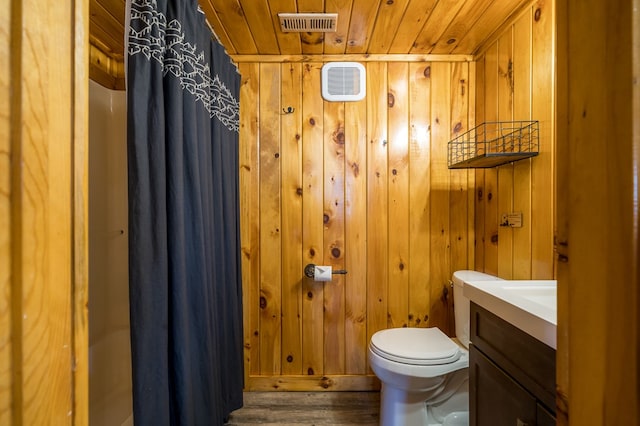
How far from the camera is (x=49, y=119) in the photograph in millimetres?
401

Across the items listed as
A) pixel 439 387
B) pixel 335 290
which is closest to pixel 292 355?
pixel 335 290

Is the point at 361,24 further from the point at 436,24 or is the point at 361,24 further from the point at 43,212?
the point at 43,212

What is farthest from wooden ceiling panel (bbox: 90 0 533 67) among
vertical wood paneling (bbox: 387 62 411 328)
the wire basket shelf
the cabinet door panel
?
the cabinet door panel

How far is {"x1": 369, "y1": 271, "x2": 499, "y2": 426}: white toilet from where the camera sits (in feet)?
4.25

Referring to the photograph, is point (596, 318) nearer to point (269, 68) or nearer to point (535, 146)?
point (535, 146)

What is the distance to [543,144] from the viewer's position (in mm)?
1278

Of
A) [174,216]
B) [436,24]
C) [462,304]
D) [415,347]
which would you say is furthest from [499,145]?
[174,216]

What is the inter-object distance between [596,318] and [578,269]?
6cm

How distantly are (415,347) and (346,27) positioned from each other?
1.69 metres

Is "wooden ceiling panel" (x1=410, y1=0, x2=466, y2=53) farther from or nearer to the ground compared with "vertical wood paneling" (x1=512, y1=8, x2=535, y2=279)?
farther from the ground

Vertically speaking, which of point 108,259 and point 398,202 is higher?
point 398,202

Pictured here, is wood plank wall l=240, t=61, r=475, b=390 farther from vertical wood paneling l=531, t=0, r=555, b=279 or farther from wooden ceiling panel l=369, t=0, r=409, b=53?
vertical wood paneling l=531, t=0, r=555, b=279

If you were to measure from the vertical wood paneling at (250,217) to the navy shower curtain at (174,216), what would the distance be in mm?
436

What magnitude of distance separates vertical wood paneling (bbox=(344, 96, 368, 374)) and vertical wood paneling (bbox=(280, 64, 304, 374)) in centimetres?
30
